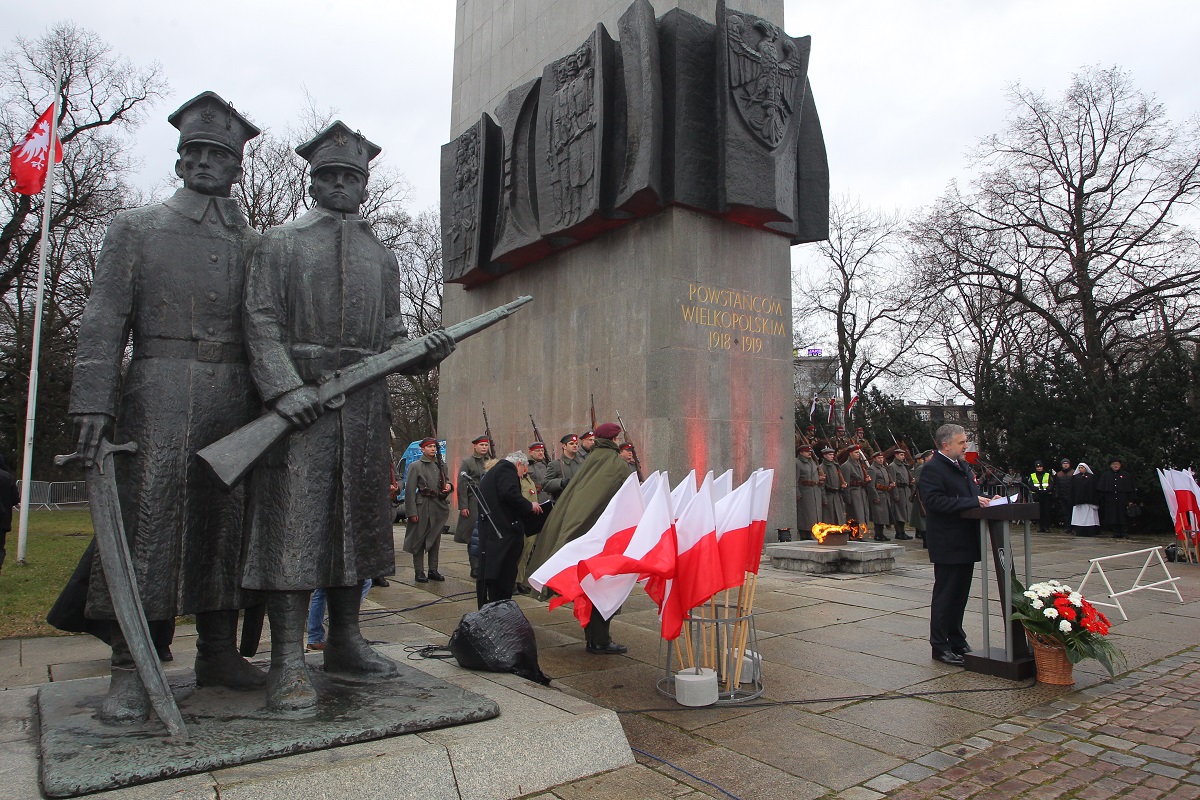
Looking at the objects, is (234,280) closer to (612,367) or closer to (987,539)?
(987,539)

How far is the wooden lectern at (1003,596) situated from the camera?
564cm

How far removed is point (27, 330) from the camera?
2358 centimetres

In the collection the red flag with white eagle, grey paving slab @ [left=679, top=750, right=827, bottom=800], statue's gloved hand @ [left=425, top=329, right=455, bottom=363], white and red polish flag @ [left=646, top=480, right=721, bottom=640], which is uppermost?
the red flag with white eagle

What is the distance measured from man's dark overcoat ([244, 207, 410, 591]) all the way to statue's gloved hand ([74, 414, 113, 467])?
0.62 m

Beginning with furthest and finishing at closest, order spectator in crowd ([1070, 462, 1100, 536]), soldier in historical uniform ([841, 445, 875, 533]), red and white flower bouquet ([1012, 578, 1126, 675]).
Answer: spectator in crowd ([1070, 462, 1100, 536]) < soldier in historical uniform ([841, 445, 875, 533]) < red and white flower bouquet ([1012, 578, 1126, 675])

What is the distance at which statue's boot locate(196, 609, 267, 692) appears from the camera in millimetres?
3932

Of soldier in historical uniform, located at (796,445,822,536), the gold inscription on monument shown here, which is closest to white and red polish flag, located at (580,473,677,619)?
the gold inscription on monument

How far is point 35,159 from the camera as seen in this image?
12891mm

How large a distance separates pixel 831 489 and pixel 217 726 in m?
13.7

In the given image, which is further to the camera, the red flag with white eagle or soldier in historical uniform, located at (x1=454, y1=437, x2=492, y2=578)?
the red flag with white eagle

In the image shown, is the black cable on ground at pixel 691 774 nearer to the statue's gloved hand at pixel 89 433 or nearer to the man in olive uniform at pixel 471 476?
the statue's gloved hand at pixel 89 433

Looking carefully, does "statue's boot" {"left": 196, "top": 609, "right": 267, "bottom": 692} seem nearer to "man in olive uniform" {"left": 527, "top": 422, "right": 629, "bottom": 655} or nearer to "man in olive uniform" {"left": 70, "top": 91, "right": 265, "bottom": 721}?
"man in olive uniform" {"left": 70, "top": 91, "right": 265, "bottom": 721}

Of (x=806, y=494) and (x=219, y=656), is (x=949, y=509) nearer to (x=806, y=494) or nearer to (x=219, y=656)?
(x=219, y=656)

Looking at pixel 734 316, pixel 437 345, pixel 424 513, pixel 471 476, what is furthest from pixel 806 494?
pixel 437 345
